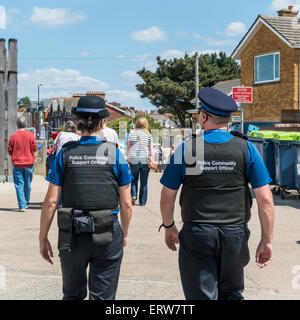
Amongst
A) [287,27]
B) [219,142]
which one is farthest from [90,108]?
[287,27]

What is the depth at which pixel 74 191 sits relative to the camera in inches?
139

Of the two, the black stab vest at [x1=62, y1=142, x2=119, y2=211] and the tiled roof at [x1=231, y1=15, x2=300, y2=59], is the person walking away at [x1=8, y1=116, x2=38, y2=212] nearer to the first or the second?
the black stab vest at [x1=62, y1=142, x2=119, y2=211]

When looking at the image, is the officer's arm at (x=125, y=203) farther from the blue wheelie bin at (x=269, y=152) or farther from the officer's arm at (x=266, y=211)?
the blue wheelie bin at (x=269, y=152)

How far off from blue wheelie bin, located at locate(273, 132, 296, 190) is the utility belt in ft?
30.6

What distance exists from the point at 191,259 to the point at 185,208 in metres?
0.34

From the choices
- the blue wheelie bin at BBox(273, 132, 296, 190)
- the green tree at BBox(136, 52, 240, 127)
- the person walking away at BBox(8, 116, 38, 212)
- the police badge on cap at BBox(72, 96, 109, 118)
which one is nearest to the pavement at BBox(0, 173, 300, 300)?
the person walking away at BBox(8, 116, 38, 212)

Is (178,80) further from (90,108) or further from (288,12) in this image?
(90,108)

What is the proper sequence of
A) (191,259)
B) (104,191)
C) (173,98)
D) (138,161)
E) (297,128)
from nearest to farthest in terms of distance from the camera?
(191,259) → (104,191) → (138,161) → (297,128) → (173,98)

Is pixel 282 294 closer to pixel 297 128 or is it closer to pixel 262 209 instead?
pixel 262 209

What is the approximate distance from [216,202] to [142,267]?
2742 mm

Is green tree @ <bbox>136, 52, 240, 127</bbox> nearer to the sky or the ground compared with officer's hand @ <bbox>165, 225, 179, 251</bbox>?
nearer to the sky

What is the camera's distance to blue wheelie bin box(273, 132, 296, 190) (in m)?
12.2

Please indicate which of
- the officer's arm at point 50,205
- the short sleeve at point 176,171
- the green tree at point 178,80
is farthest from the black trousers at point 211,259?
the green tree at point 178,80
